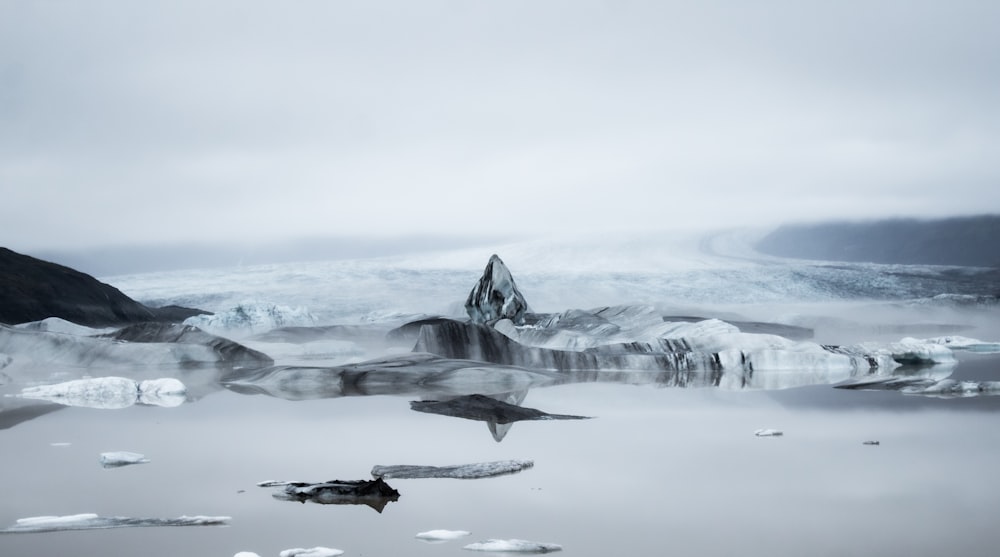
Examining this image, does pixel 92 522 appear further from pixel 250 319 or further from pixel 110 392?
pixel 250 319

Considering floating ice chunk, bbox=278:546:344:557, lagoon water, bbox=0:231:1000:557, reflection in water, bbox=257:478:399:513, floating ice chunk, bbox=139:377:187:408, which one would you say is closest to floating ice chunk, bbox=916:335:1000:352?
lagoon water, bbox=0:231:1000:557

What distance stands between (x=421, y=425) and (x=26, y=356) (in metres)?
6.18

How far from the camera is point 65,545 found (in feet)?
7.90

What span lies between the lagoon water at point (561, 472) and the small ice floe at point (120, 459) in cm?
7

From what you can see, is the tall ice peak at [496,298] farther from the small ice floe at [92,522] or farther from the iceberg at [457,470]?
the small ice floe at [92,522]

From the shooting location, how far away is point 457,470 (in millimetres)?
3312

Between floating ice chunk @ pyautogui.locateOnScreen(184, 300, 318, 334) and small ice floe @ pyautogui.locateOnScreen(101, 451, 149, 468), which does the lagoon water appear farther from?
floating ice chunk @ pyautogui.locateOnScreen(184, 300, 318, 334)

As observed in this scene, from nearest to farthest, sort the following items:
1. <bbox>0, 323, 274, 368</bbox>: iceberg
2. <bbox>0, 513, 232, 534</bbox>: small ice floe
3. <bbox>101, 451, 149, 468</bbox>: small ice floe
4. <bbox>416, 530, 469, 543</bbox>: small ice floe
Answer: <bbox>416, 530, 469, 543</bbox>: small ice floe, <bbox>0, 513, 232, 534</bbox>: small ice floe, <bbox>101, 451, 149, 468</bbox>: small ice floe, <bbox>0, 323, 274, 368</bbox>: iceberg

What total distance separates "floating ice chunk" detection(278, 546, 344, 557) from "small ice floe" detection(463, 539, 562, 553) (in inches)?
12.9

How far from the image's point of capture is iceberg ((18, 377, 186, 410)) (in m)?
6.18

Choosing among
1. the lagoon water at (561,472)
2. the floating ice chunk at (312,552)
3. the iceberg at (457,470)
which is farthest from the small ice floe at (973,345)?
the floating ice chunk at (312,552)

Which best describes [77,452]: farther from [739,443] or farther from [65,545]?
[739,443]

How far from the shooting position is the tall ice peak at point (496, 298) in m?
13.6

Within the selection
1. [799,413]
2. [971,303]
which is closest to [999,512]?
[799,413]
